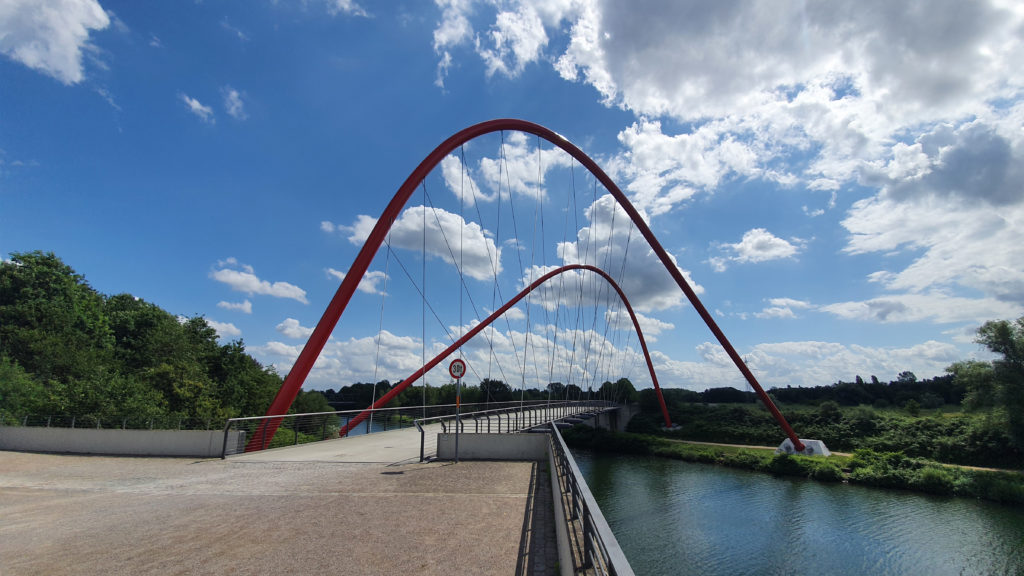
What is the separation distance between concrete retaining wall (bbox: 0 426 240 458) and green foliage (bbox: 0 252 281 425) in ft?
22.0

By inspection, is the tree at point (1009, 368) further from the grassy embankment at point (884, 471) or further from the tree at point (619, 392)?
the tree at point (619, 392)

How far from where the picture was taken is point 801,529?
18.6m

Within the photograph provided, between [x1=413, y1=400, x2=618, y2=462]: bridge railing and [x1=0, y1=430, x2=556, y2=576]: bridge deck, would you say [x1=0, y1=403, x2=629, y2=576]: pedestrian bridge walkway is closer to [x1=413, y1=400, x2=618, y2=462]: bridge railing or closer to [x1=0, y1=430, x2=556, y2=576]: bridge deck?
[x1=0, y1=430, x2=556, y2=576]: bridge deck

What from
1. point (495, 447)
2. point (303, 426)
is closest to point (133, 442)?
point (303, 426)

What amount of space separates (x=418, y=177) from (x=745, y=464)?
28.7 meters

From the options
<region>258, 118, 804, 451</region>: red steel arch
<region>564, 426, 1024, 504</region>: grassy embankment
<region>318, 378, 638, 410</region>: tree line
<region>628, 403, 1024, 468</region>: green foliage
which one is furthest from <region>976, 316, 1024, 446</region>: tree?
<region>318, 378, 638, 410</region>: tree line

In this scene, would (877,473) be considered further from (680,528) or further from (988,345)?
(680,528)

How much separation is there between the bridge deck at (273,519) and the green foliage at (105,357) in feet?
45.6

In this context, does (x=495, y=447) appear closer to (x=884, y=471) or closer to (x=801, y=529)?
(x=801, y=529)

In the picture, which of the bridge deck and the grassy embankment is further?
the grassy embankment

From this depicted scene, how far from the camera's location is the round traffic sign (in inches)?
440

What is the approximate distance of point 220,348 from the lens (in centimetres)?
3703

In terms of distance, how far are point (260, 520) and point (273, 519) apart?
154mm

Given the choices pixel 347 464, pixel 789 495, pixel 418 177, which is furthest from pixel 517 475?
pixel 789 495
